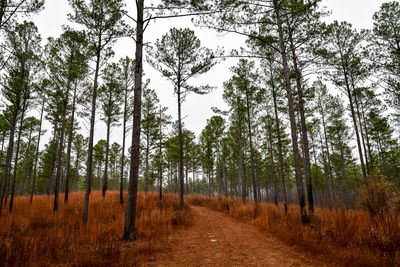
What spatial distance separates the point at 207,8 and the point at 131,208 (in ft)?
22.6


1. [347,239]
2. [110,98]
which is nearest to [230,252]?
[347,239]

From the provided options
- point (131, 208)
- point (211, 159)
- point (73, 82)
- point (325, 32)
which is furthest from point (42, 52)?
point (211, 159)

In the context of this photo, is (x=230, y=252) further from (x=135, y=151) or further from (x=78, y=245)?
(x=135, y=151)

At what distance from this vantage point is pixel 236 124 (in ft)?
53.1

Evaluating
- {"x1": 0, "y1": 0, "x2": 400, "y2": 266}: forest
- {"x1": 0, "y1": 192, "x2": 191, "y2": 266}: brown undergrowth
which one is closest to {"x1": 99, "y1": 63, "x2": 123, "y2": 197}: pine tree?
{"x1": 0, "y1": 0, "x2": 400, "y2": 266}: forest

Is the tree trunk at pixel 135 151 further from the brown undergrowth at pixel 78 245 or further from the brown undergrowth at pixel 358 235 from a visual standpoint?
the brown undergrowth at pixel 358 235

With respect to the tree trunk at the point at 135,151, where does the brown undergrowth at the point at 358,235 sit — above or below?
below

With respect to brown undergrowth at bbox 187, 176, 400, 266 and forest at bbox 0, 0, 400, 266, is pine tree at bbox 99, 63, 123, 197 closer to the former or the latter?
forest at bbox 0, 0, 400, 266

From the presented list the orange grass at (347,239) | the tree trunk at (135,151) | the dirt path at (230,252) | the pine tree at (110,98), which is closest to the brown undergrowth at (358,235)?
the orange grass at (347,239)

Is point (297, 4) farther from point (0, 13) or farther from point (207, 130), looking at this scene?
point (207, 130)

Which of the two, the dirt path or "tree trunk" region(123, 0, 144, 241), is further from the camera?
"tree trunk" region(123, 0, 144, 241)

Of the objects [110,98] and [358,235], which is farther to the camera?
[110,98]

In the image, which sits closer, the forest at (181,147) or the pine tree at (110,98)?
the forest at (181,147)

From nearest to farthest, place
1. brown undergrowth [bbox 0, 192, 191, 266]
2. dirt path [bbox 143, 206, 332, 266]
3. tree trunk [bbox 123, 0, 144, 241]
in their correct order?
brown undergrowth [bbox 0, 192, 191, 266] < dirt path [bbox 143, 206, 332, 266] < tree trunk [bbox 123, 0, 144, 241]
